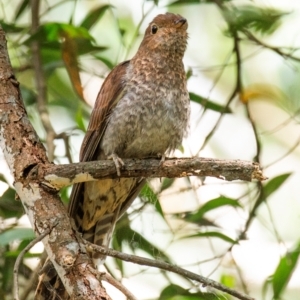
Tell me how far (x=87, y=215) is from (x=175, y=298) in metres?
0.65

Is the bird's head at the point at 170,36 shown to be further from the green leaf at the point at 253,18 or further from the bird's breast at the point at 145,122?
the green leaf at the point at 253,18

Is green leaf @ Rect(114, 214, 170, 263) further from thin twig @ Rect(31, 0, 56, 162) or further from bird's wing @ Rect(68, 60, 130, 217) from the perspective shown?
thin twig @ Rect(31, 0, 56, 162)

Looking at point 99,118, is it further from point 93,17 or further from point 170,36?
point 93,17

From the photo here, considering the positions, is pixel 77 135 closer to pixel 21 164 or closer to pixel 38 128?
pixel 38 128

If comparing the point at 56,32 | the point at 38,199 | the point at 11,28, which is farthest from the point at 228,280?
the point at 11,28

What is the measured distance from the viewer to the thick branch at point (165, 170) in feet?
7.63

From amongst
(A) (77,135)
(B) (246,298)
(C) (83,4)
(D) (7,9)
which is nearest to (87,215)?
(A) (77,135)

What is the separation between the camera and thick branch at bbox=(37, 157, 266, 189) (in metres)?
2.33

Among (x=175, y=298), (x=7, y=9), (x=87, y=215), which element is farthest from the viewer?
(x=7, y=9)

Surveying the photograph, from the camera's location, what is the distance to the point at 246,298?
213 centimetres

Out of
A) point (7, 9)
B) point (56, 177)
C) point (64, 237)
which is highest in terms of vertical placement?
A: point (7, 9)

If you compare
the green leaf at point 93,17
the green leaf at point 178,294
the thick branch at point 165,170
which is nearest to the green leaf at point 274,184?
the green leaf at point 178,294

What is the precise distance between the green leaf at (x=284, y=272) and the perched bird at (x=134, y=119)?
716 millimetres

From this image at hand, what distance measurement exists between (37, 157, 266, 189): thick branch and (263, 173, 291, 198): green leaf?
1.06 m
